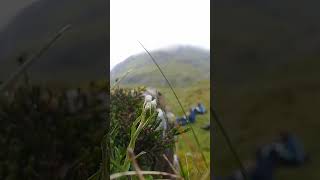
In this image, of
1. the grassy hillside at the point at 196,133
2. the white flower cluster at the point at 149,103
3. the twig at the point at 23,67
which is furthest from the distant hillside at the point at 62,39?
the twig at the point at 23,67

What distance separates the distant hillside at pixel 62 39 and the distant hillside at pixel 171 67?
168 mm

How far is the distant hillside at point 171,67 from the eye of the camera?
2.28 metres

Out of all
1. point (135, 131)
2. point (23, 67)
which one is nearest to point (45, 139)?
point (135, 131)

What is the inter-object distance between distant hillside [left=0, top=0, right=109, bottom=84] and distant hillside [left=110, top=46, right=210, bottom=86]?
6.6 inches

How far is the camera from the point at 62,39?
2277 mm

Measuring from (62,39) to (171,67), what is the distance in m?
0.59

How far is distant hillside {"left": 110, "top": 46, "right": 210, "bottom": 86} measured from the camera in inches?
89.8

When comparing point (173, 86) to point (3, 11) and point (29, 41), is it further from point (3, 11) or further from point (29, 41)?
point (3, 11)
